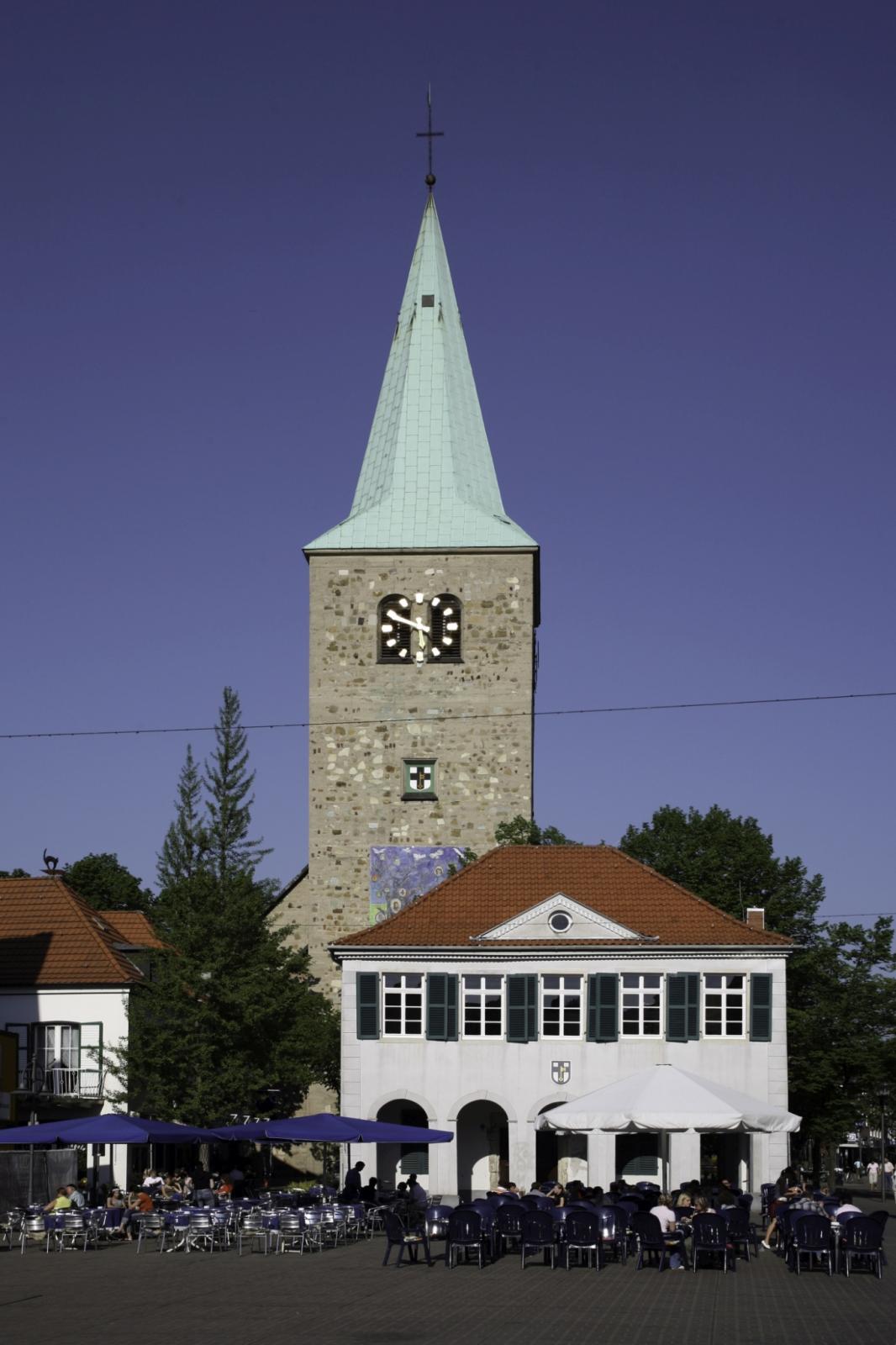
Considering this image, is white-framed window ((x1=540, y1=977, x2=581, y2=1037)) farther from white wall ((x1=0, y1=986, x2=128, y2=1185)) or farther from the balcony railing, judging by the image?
the balcony railing

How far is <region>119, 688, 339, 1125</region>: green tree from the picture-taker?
4753 centimetres

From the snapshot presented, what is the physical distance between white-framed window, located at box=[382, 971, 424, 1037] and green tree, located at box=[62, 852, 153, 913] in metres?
34.2

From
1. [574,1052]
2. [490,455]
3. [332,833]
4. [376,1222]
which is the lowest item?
[376,1222]

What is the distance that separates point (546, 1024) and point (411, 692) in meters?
15.4

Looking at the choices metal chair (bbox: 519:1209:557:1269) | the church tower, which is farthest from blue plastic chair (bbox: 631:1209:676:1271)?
the church tower

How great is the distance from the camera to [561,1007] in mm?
45312

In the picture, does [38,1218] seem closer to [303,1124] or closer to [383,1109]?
[303,1124]

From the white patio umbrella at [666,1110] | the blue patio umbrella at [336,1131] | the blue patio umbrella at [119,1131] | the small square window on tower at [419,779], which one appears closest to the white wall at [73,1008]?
the small square window on tower at [419,779]

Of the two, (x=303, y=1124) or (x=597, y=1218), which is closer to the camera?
(x=597, y=1218)

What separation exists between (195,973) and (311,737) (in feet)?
38.1

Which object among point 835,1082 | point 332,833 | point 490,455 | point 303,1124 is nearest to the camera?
point 303,1124

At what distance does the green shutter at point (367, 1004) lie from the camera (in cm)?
4525

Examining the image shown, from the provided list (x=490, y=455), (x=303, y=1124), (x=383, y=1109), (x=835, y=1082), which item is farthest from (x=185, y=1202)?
(x=490, y=455)

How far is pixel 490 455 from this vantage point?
63375mm
